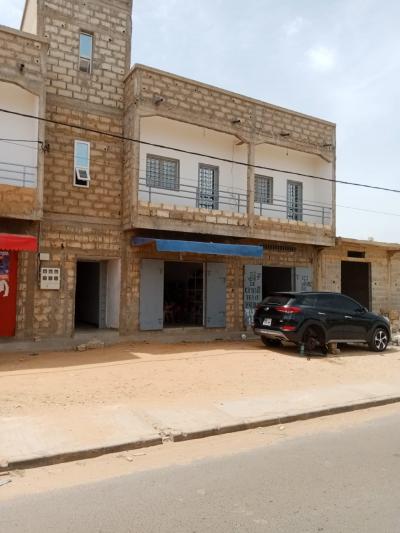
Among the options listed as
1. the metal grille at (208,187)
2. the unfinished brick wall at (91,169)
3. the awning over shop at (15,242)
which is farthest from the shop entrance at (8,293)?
the metal grille at (208,187)

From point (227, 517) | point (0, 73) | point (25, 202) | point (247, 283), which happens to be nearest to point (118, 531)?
point (227, 517)

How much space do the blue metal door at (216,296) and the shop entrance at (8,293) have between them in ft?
19.7

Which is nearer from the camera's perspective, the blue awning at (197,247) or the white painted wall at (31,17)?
the blue awning at (197,247)

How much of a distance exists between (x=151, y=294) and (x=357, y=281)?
1113 cm

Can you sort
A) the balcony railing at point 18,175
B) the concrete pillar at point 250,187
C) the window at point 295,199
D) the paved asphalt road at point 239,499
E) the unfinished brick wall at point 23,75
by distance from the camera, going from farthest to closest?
the window at point 295,199 < the concrete pillar at point 250,187 < the balcony railing at point 18,175 < the unfinished brick wall at point 23,75 < the paved asphalt road at point 239,499

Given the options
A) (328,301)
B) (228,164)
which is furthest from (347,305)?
(228,164)

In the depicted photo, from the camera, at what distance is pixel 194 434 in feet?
19.0

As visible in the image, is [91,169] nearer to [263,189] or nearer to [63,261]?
[63,261]

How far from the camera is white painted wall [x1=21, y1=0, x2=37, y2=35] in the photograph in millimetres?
13461

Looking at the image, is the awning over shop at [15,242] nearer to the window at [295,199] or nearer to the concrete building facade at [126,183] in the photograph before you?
the concrete building facade at [126,183]

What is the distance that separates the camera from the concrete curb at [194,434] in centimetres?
481

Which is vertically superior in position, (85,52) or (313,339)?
(85,52)

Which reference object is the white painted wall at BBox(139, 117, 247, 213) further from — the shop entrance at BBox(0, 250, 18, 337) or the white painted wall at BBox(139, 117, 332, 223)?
the shop entrance at BBox(0, 250, 18, 337)

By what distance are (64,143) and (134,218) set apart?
2.93 metres
